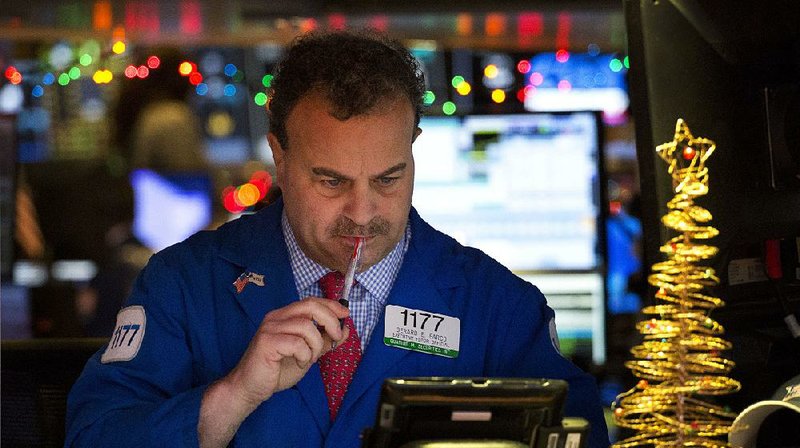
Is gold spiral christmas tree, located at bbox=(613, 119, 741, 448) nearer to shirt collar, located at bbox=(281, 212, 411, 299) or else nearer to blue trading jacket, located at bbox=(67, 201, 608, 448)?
blue trading jacket, located at bbox=(67, 201, 608, 448)

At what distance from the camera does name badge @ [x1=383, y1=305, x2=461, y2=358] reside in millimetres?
2256

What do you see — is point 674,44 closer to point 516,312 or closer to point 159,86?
point 516,312

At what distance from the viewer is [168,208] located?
18.6 ft

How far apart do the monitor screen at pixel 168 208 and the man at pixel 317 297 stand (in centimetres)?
322

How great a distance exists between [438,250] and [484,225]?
98.1 inches

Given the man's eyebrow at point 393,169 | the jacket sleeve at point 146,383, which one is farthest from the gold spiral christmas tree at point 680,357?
the jacket sleeve at point 146,383

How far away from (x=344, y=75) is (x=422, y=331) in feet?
1.65

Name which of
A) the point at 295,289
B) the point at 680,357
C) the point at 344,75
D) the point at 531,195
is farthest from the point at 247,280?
the point at 531,195

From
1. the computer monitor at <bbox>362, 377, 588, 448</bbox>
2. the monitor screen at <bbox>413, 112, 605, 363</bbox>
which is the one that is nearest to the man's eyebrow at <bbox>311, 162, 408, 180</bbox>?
the computer monitor at <bbox>362, 377, 588, 448</bbox>

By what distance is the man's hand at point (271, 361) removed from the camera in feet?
6.14

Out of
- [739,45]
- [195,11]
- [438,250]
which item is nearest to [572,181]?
[195,11]

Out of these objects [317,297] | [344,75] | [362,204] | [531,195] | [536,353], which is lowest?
[536,353]

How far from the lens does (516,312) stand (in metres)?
2.35

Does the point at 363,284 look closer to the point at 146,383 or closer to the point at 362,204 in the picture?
the point at 362,204
